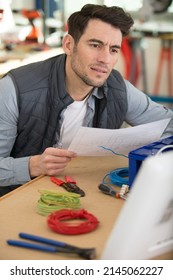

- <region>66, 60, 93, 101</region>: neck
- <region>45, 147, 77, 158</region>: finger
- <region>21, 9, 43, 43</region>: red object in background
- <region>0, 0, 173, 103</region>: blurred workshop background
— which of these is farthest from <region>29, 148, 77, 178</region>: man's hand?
<region>21, 9, 43, 43</region>: red object in background

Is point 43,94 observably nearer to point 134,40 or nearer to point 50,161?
point 50,161

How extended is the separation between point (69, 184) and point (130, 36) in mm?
4294

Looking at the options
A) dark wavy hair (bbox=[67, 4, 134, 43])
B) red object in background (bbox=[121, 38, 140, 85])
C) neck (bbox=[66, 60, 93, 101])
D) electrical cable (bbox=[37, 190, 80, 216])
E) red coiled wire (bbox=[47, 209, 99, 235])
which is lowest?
red object in background (bbox=[121, 38, 140, 85])

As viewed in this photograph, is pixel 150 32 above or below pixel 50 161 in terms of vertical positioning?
below

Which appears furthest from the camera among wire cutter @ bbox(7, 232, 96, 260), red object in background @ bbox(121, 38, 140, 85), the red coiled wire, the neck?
red object in background @ bbox(121, 38, 140, 85)

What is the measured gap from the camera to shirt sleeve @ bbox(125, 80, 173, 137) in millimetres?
2066

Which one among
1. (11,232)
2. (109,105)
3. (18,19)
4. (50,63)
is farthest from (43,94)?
(18,19)

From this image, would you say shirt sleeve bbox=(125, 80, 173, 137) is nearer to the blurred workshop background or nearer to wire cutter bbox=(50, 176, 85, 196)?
wire cutter bbox=(50, 176, 85, 196)

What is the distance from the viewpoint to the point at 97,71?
1848 mm

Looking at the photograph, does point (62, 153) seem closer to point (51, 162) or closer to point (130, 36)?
point (51, 162)

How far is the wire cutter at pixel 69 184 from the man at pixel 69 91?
274mm

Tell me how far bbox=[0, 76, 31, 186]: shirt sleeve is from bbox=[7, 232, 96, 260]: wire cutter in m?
0.54
